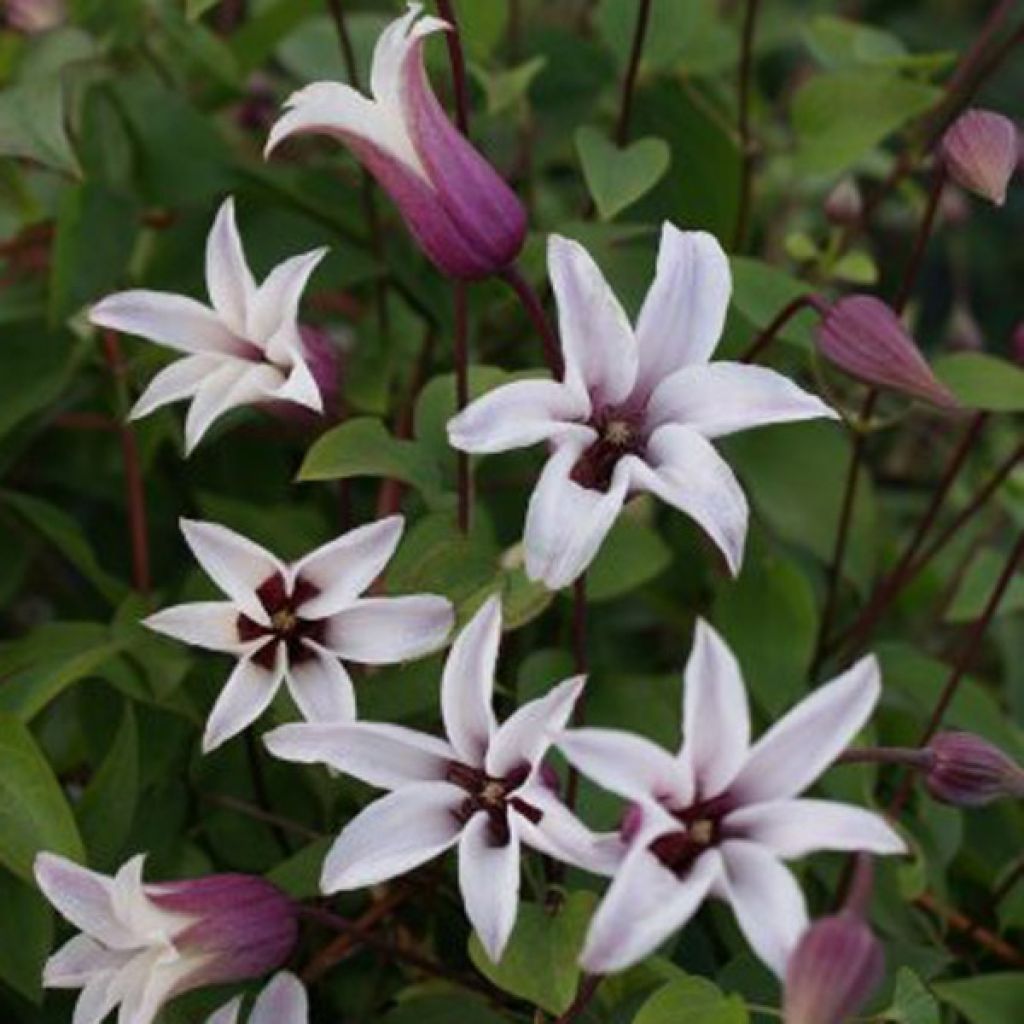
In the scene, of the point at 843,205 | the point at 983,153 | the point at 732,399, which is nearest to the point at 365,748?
the point at 732,399

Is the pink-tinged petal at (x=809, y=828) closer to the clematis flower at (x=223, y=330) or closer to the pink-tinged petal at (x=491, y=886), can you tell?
the pink-tinged petal at (x=491, y=886)

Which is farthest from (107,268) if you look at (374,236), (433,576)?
(433,576)

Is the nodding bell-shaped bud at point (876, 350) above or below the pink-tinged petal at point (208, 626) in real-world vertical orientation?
above

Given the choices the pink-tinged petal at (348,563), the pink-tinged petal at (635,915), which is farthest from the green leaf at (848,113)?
the pink-tinged petal at (635,915)

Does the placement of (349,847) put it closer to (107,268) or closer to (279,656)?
(279,656)

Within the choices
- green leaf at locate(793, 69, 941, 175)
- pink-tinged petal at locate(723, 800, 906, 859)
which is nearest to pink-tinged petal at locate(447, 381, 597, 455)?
pink-tinged petal at locate(723, 800, 906, 859)

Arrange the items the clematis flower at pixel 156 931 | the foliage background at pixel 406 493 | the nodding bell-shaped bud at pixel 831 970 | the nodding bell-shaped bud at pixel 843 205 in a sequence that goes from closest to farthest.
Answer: the nodding bell-shaped bud at pixel 831 970, the clematis flower at pixel 156 931, the foliage background at pixel 406 493, the nodding bell-shaped bud at pixel 843 205

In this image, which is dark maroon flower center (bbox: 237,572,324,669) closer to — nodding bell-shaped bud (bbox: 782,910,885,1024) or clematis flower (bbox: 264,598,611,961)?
clematis flower (bbox: 264,598,611,961)
